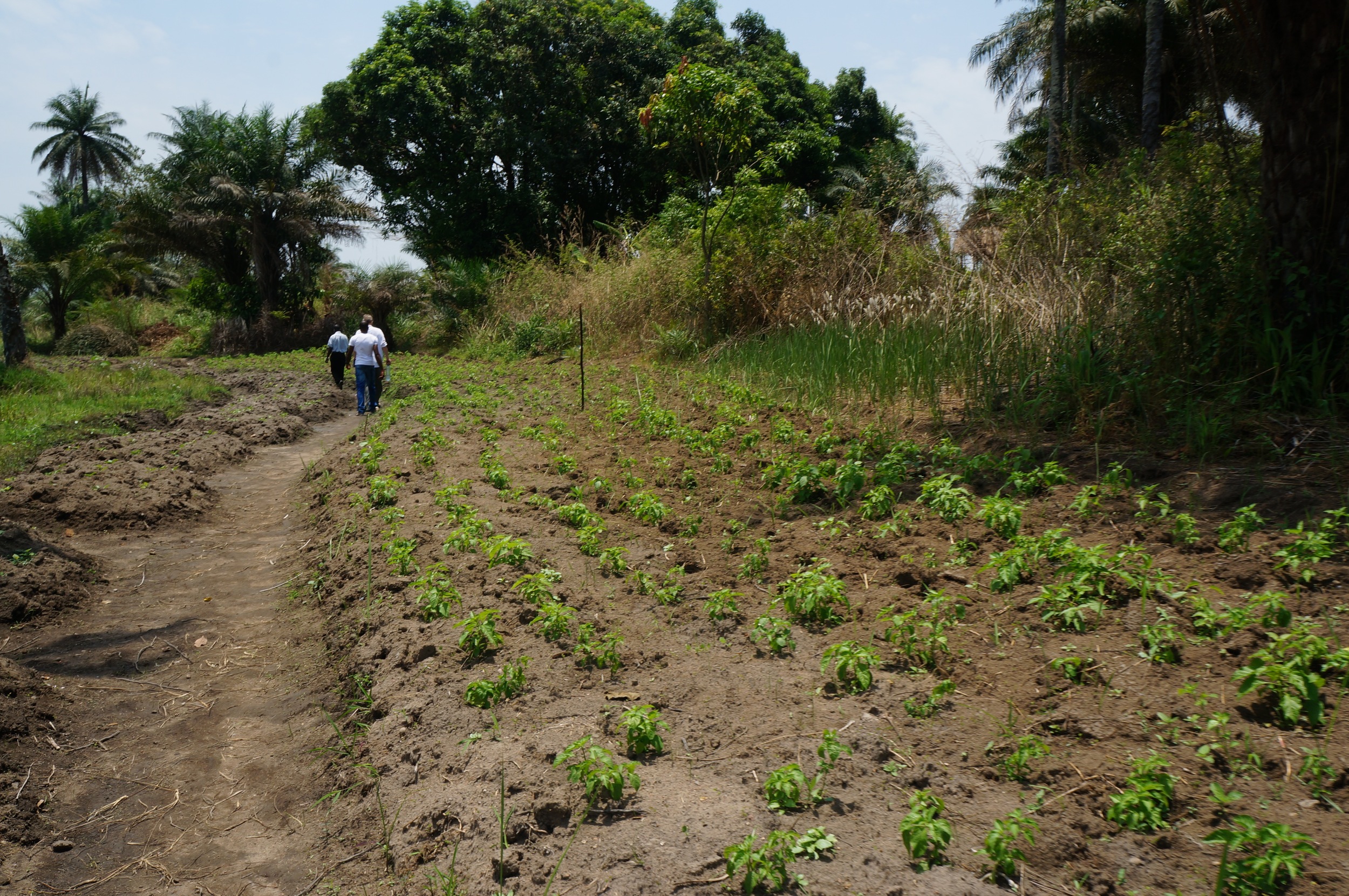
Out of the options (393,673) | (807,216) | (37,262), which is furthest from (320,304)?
(393,673)

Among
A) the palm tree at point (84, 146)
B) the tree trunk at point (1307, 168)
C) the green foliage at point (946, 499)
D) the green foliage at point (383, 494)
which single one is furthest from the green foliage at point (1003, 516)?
the palm tree at point (84, 146)

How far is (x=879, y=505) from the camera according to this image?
5.60 meters

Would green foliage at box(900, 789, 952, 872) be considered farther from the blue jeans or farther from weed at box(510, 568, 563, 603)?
the blue jeans

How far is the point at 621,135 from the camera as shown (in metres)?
29.6

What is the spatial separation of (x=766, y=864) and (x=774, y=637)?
1.59 meters

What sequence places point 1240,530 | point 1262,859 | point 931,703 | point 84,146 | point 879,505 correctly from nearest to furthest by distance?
1. point 1262,859
2. point 931,703
3. point 1240,530
4. point 879,505
5. point 84,146

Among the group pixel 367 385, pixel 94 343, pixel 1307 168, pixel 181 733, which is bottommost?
pixel 181 733

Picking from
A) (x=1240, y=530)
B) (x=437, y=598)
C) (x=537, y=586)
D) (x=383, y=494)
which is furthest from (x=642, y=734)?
(x=383, y=494)

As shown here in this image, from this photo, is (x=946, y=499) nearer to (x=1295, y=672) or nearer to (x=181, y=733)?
(x=1295, y=672)

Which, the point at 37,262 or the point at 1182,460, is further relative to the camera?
the point at 37,262

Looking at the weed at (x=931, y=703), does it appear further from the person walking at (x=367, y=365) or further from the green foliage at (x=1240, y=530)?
the person walking at (x=367, y=365)

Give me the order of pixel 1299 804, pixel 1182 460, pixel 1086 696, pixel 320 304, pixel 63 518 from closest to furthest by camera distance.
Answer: pixel 1299 804, pixel 1086 696, pixel 1182 460, pixel 63 518, pixel 320 304

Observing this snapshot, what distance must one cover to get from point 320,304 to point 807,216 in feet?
75.4

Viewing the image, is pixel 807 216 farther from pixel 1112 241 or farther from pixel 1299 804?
pixel 1299 804
